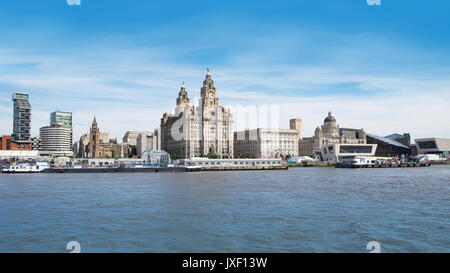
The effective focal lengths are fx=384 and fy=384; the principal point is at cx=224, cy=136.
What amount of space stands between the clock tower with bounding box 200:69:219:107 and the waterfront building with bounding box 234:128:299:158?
2473 centimetres

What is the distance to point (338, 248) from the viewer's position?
17266 mm

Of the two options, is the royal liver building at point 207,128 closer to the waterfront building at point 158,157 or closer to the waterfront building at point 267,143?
the waterfront building at point 267,143

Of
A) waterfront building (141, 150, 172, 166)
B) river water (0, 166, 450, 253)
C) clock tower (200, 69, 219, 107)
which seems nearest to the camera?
river water (0, 166, 450, 253)

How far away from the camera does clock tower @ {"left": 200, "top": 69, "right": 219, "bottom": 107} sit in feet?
604

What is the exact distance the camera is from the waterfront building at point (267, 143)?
187 metres

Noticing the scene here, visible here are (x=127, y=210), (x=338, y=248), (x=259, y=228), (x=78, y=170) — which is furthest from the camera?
(x=78, y=170)

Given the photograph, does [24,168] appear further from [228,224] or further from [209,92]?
[209,92]

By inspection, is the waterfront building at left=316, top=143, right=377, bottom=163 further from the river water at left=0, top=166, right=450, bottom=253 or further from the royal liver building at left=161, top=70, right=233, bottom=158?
the river water at left=0, top=166, right=450, bottom=253

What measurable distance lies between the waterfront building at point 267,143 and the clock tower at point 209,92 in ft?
81.1

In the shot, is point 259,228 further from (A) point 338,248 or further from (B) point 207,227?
(A) point 338,248

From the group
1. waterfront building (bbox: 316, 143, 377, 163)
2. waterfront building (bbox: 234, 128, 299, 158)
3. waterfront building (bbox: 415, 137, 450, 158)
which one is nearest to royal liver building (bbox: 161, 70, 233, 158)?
waterfront building (bbox: 234, 128, 299, 158)

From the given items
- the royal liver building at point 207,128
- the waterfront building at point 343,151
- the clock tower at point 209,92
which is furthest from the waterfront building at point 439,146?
the clock tower at point 209,92
